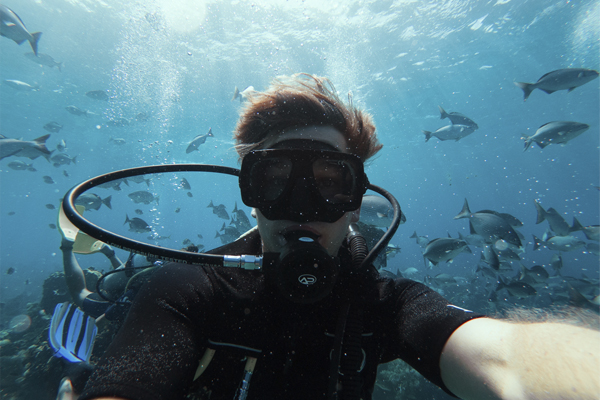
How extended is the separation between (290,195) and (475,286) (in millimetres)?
22737

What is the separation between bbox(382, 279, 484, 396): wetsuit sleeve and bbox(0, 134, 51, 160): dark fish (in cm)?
1148

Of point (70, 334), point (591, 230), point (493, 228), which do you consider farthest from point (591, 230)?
point (70, 334)

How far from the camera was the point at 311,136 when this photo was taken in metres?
1.98

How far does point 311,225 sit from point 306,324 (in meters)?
0.65

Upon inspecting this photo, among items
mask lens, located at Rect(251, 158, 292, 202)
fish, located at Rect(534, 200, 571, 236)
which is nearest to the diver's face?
mask lens, located at Rect(251, 158, 292, 202)

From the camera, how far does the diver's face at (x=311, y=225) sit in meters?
1.75

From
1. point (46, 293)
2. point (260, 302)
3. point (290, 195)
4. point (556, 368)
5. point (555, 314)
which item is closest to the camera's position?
point (556, 368)

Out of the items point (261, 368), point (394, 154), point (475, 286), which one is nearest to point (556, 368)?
point (261, 368)

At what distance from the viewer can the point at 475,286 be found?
61.7 ft

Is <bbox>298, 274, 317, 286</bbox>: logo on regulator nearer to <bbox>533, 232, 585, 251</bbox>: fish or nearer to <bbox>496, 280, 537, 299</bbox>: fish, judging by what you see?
<bbox>496, 280, 537, 299</bbox>: fish

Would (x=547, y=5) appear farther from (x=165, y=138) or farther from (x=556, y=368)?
(x=165, y=138)

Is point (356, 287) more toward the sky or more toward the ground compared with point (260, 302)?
more toward the sky

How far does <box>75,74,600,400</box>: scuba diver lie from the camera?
1140 millimetres

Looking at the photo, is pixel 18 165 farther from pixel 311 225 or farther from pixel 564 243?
pixel 564 243
